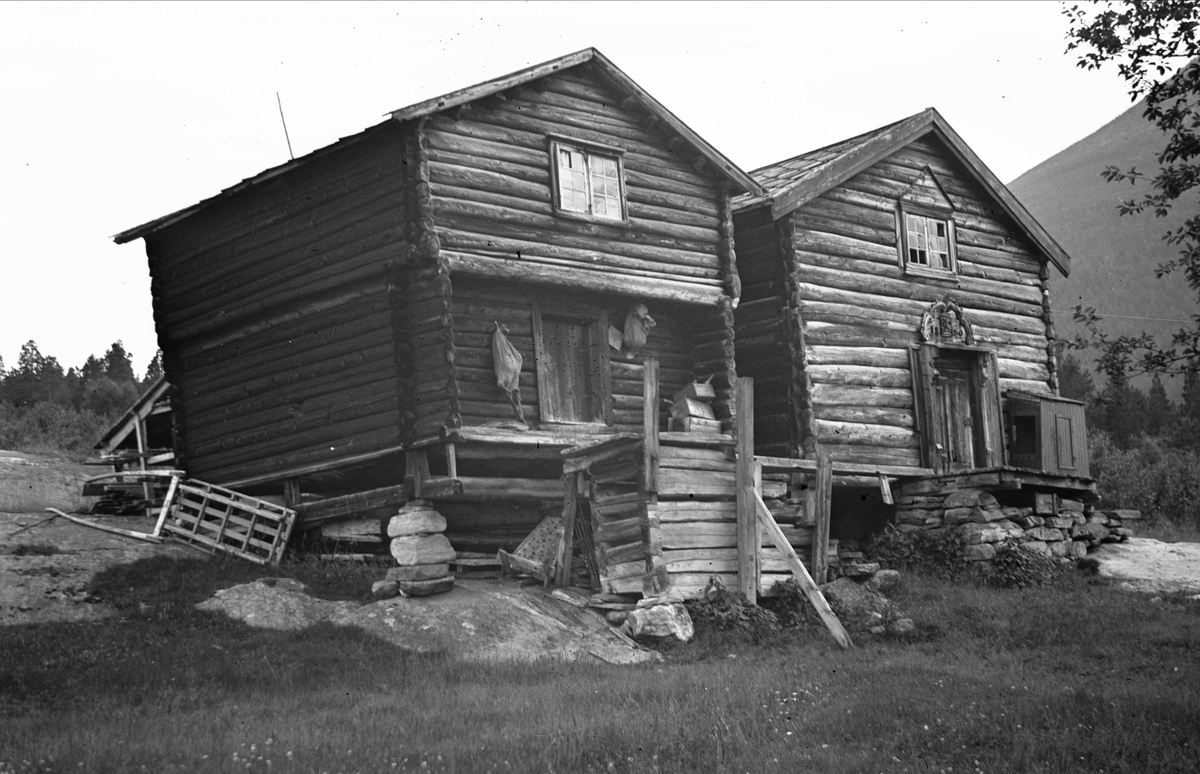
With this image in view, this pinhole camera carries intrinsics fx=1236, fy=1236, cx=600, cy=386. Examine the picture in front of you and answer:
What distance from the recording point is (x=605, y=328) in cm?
2172

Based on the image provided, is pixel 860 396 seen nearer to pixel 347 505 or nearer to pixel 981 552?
pixel 981 552

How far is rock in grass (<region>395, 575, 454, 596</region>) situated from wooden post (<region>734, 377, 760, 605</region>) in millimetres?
4261

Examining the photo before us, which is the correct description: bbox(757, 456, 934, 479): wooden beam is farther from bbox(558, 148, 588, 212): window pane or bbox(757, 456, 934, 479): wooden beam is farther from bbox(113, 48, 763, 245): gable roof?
bbox(558, 148, 588, 212): window pane

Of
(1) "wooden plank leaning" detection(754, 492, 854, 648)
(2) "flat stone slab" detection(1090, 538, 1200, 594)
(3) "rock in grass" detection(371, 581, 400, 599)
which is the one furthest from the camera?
(2) "flat stone slab" detection(1090, 538, 1200, 594)

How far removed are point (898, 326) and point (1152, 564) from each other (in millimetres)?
6446

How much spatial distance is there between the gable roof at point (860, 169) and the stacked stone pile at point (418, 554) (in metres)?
8.87

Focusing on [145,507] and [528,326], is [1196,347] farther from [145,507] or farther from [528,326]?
[145,507]

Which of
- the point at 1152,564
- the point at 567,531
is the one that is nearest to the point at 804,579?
the point at 567,531

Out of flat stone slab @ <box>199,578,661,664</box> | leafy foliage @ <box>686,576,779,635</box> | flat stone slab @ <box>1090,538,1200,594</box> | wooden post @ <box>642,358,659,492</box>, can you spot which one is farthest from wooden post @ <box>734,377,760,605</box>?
flat stone slab @ <box>1090,538,1200,594</box>

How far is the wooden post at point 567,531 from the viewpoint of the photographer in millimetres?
18391

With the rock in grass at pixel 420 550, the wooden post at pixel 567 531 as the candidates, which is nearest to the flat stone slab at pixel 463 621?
the wooden post at pixel 567 531

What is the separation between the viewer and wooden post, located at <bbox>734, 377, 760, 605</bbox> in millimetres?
17547

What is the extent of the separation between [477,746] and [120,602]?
8.74 metres

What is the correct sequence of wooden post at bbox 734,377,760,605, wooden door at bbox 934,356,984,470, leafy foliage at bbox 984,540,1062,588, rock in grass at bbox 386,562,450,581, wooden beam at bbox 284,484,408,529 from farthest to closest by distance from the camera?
1. wooden door at bbox 934,356,984,470
2. leafy foliage at bbox 984,540,1062,588
3. wooden beam at bbox 284,484,408,529
4. rock in grass at bbox 386,562,450,581
5. wooden post at bbox 734,377,760,605
